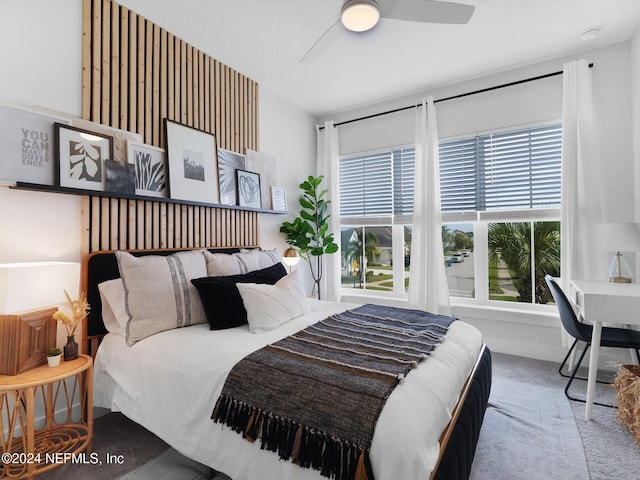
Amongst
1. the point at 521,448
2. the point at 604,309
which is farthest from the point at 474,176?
the point at 521,448

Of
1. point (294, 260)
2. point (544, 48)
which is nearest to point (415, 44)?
point (544, 48)

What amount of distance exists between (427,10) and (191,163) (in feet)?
6.96

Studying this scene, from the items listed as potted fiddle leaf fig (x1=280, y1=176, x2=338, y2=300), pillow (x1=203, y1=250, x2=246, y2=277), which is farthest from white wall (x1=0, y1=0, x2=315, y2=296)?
potted fiddle leaf fig (x1=280, y1=176, x2=338, y2=300)

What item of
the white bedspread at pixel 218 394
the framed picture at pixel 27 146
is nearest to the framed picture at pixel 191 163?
the framed picture at pixel 27 146

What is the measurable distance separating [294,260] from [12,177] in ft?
7.55

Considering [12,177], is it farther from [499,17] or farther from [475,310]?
[475,310]

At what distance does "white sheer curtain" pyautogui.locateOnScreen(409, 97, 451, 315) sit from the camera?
11.7 feet

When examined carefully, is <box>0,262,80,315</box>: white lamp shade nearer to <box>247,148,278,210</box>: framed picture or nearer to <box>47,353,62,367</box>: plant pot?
<box>47,353,62,367</box>: plant pot

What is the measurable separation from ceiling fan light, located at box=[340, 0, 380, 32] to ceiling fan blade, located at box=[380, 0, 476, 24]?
0.09 m

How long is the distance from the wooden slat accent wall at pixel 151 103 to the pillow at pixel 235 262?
432mm

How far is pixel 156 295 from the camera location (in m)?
2.00

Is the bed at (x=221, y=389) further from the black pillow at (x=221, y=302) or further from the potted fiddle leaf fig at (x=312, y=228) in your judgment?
the potted fiddle leaf fig at (x=312, y=228)

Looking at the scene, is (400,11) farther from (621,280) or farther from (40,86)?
(621,280)

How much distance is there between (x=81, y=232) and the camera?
2.14 metres
